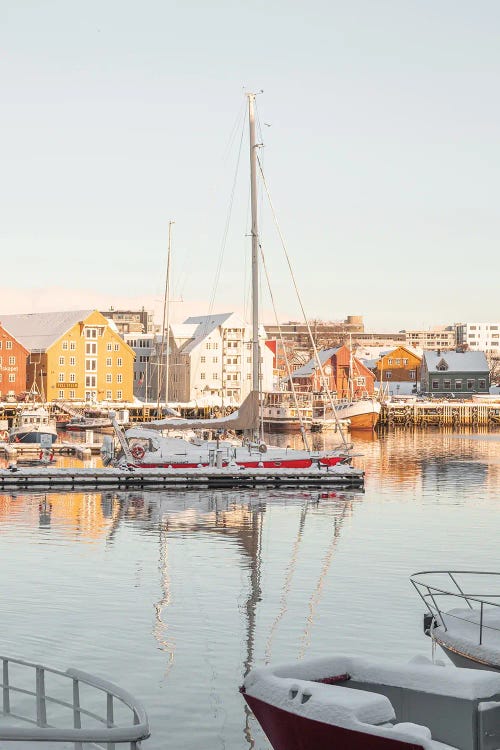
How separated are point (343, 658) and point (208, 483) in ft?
141

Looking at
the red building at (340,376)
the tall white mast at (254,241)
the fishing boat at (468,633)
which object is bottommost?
the fishing boat at (468,633)

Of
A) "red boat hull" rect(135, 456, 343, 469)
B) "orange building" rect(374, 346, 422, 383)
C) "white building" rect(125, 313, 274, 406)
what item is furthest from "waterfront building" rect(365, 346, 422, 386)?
"red boat hull" rect(135, 456, 343, 469)

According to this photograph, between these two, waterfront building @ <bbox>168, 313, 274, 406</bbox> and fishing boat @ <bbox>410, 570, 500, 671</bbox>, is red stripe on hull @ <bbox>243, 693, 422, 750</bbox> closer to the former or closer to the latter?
fishing boat @ <bbox>410, 570, 500, 671</bbox>

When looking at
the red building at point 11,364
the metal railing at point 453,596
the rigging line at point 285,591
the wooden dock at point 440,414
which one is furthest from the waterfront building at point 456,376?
the metal railing at point 453,596

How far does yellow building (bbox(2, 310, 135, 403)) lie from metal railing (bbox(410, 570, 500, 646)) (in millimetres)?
115343

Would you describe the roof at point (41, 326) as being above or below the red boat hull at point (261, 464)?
above

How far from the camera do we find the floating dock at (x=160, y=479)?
57.4 m

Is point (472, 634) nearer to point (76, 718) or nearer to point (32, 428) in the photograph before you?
point (76, 718)

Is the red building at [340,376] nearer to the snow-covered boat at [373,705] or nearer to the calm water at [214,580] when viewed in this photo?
the calm water at [214,580]

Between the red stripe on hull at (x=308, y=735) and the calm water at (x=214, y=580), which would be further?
the calm water at (x=214, y=580)

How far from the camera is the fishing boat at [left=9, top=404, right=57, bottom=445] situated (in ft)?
309

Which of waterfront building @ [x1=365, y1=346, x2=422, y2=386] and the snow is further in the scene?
waterfront building @ [x1=365, y1=346, x2=422, y2=386]

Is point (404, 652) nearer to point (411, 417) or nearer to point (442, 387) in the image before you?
point (411, 417)

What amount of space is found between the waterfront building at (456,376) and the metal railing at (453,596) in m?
134
